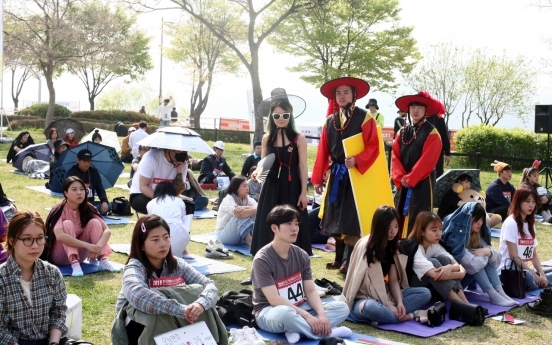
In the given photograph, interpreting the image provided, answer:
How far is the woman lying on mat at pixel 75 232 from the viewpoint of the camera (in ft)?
19.6

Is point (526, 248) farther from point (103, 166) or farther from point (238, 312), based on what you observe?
point (103, 166)

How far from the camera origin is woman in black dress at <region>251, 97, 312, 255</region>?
6.13 m

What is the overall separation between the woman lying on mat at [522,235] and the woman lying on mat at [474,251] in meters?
0.37

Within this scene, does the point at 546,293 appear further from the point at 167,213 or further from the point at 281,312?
the point at 167,213

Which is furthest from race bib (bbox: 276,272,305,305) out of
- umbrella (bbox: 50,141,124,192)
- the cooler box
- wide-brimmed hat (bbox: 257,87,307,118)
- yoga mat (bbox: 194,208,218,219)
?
umbrella (bbox: 50,141,124,192)

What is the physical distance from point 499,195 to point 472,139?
10.4 meters

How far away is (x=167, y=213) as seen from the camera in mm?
6422

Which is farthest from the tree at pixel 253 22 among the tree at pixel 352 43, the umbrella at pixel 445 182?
the umbrella at pixel 445 182

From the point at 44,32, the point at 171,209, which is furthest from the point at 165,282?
the point at 44,32

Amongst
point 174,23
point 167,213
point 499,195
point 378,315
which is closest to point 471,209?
point 378,315

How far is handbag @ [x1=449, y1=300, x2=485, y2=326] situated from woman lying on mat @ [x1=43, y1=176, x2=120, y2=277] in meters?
2.97

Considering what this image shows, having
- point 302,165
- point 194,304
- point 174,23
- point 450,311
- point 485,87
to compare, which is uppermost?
point 174,23

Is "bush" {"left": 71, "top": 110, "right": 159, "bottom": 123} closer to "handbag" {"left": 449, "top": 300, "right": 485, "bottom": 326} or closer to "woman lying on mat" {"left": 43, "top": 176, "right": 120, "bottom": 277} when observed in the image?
"woman lying on mat" {"left": 43, "top": 176, "right": 120, "bottom": 277}

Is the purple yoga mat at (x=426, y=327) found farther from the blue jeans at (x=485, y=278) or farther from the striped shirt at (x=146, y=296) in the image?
the striped shirt at (x=146, y=296)
